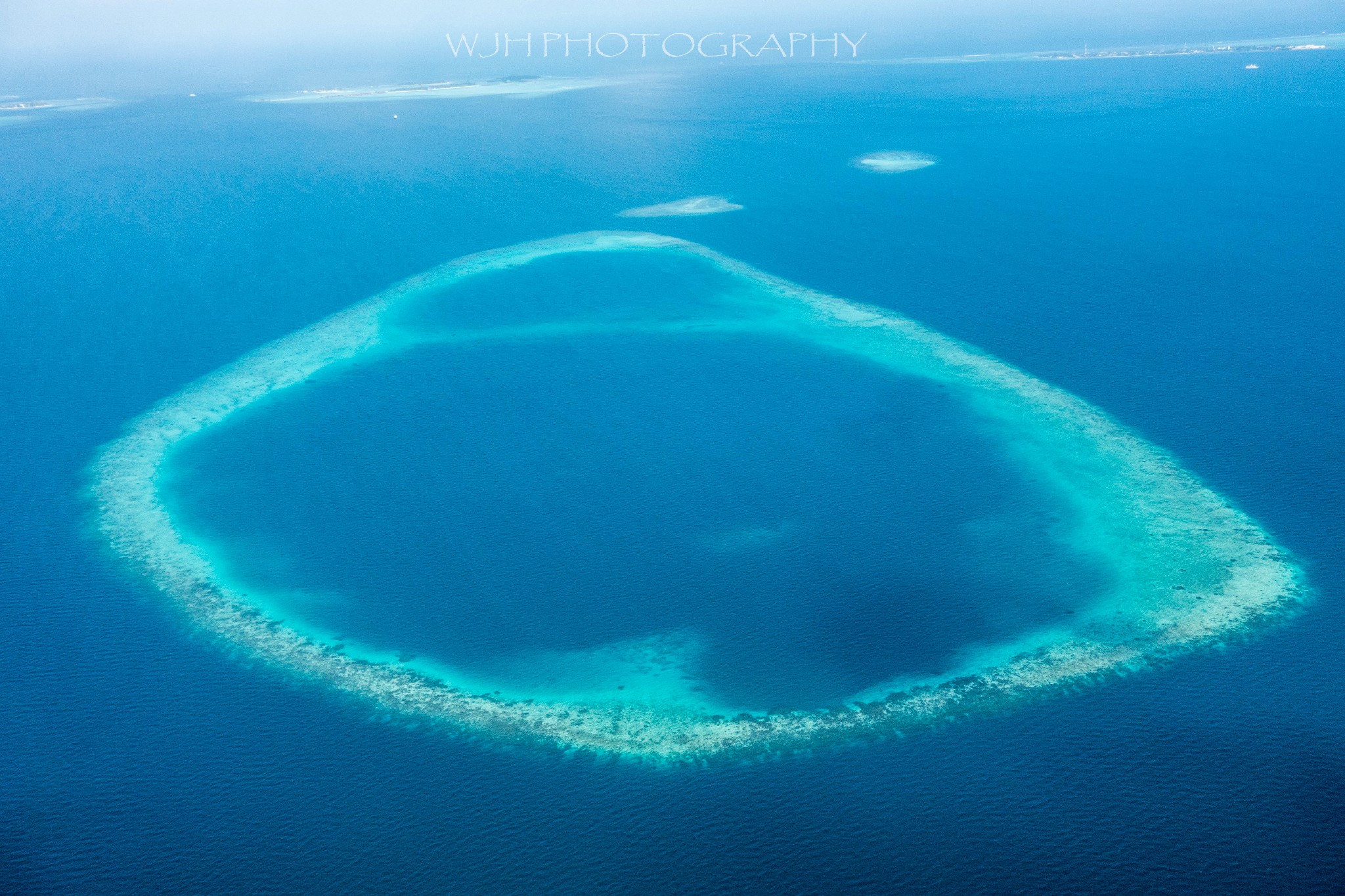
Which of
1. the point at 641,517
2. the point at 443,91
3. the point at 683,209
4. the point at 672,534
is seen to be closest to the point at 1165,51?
the point at 443,91

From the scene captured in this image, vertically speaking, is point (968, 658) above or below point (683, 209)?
below

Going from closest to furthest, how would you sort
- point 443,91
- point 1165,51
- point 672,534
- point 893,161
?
point 672,534 < point 893,161 < point 443,91 < point 1165,51

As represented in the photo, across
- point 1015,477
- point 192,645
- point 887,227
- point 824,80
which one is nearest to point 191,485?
point 192,645

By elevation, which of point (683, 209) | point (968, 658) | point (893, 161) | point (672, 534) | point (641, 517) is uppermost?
point (893, 161)

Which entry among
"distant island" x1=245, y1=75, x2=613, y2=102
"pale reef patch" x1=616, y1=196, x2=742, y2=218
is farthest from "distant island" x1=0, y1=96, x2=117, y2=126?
"pale reef patch" x1=616, y1=196, x2=742, y2=218

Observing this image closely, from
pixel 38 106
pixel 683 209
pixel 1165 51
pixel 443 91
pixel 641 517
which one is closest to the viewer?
pixel 641 517

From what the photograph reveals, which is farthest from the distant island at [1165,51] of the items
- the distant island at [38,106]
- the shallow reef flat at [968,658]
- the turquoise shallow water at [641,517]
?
the turquoise shallow water at [641,517]

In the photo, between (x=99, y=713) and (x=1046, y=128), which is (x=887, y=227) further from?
(x=99, y=713)

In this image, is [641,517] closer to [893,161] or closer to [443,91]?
[893,161]
